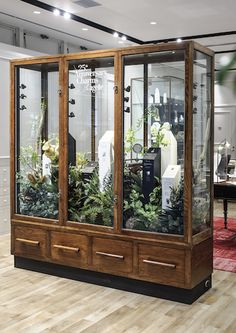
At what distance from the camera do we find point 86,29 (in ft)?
21.7

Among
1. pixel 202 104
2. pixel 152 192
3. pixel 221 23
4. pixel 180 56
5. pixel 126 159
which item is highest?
pixel 221 23

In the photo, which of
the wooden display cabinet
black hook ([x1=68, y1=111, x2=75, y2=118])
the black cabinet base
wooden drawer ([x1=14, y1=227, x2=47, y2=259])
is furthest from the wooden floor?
black hook ([x1=68, y1=111, x2=75, y2=118])

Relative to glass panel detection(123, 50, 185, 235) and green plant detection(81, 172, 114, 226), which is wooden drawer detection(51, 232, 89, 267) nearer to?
green plant detection(81, 172, 114, 226)

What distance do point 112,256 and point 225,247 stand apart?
7.43ft

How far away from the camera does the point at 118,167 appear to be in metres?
3.72

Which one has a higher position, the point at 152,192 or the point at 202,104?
the point at 202,104

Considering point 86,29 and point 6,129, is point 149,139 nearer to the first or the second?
point 6,129

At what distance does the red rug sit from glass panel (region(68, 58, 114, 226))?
1601mm

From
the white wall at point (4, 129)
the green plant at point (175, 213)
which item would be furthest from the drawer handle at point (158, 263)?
the white wall at point (4, 129)

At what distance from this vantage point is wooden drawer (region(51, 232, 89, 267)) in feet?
13.0

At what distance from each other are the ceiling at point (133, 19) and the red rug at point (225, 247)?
2.58 meters

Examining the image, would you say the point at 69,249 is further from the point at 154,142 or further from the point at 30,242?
the point at 154,142

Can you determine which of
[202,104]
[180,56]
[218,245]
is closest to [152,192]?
[202,104]

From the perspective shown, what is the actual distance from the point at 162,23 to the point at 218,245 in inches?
127
